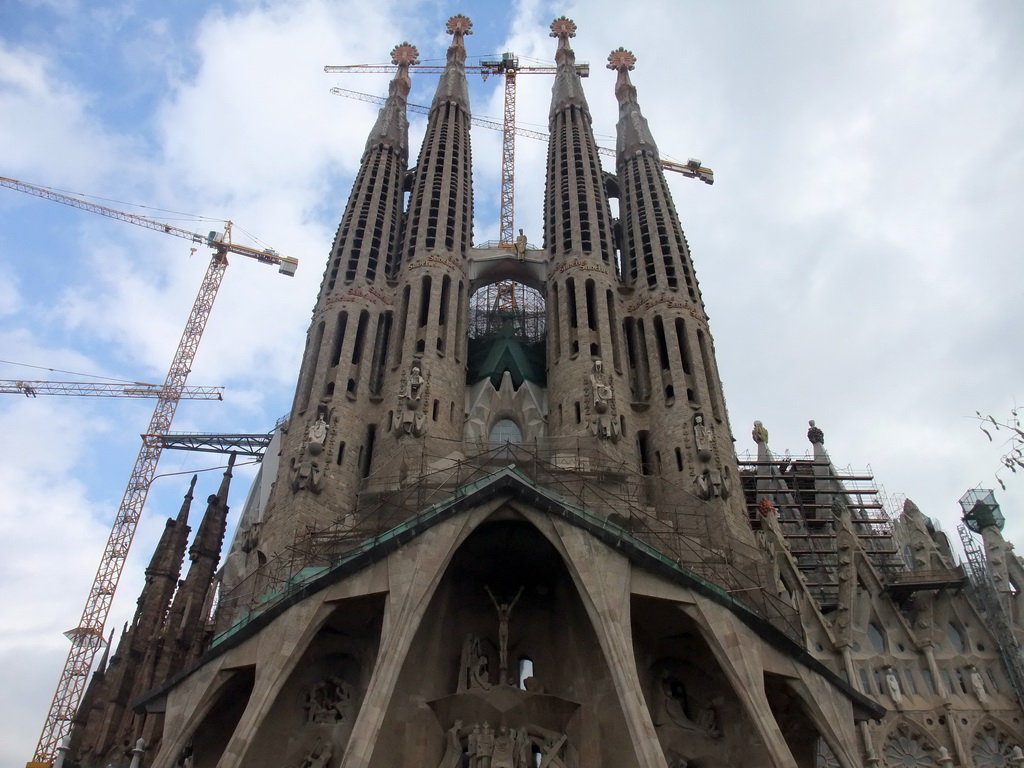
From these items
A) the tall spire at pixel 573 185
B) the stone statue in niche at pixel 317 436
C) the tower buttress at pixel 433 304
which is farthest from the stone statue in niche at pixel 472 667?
the tall spire at pixel 573 185

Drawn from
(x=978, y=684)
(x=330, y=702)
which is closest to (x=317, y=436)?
(x=330, y=702)

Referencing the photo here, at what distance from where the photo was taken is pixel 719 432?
28.9 metres

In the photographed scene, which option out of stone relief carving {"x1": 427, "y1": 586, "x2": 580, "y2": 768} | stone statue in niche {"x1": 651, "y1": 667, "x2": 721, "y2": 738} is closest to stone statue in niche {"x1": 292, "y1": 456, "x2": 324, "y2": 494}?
stone relief carving {"x1": 427, "y1": 586, "x2": 580, "y2": 768}

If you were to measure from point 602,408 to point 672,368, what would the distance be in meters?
3.53

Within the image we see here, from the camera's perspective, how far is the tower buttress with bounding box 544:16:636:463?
29094 mm

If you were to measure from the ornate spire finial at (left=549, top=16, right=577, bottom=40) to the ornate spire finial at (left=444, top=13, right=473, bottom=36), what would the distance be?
16.3 feet

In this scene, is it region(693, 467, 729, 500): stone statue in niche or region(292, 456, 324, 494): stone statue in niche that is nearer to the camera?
region(292, 456, 324, 494): stone statue in niche

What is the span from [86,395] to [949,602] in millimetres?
53503

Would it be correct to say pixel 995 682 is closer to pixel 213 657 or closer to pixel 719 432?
pixel 719 432

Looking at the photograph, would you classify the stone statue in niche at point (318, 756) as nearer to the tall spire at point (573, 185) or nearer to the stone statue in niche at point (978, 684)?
the stone statue in niche at point (978, 684)

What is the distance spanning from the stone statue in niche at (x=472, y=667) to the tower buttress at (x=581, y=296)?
752cm

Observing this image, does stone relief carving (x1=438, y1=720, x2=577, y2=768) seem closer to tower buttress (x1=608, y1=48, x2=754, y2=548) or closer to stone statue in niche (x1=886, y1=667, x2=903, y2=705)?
tower buttress (x1=608, y1=48, x2=754, y2=548)

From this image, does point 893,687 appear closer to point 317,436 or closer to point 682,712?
point 682,712

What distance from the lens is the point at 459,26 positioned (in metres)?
50.5
